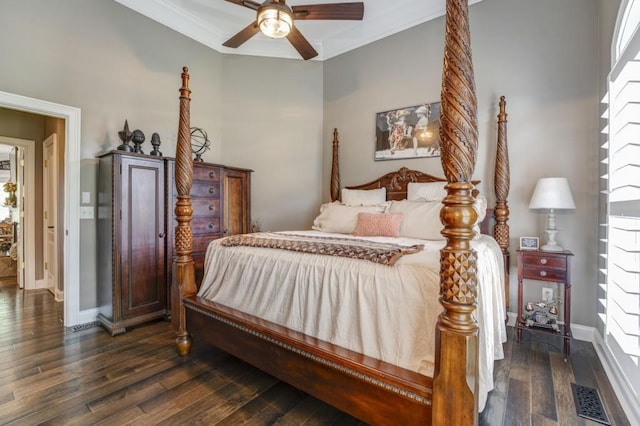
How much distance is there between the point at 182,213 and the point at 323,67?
3.08m

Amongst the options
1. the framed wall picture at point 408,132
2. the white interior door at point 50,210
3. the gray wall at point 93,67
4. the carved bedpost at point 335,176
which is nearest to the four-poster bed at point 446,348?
the framed wall picture at point 408,132

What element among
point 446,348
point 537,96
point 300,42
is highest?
point 300,42

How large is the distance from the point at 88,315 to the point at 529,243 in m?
4.16

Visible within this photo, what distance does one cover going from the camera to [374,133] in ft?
12.4

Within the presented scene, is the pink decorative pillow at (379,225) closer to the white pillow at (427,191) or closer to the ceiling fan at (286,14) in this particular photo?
the white pillow at (427,191)

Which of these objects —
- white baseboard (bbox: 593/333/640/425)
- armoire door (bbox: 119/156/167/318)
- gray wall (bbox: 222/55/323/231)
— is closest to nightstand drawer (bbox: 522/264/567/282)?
white baseboard (bbox: 593/333/640/425)

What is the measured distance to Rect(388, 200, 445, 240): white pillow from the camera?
2541 millimetres

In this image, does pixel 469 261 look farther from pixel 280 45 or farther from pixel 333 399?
pixel 280 45

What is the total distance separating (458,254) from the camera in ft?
3.64

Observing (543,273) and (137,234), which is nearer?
(543,273)

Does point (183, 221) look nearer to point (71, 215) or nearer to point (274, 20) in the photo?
point (71, 215)

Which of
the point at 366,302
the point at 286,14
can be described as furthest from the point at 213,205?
the point at 366,302

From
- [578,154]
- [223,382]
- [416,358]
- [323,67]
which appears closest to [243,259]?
[223,382]

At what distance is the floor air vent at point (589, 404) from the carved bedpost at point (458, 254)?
1.02 m
